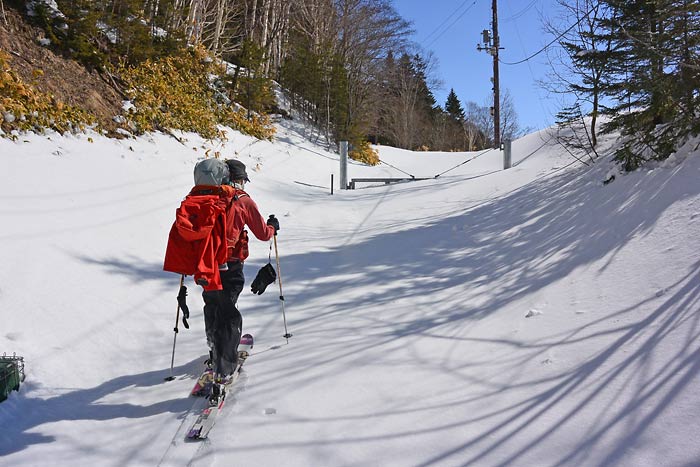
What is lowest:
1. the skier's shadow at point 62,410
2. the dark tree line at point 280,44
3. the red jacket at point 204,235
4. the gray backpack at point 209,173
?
the skier's shadow at point 62,410

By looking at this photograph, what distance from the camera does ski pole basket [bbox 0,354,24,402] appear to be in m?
3.20

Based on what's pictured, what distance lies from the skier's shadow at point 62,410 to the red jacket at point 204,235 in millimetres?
971

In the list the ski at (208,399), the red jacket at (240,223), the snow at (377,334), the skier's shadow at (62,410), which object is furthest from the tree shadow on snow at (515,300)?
the red jacket at (240,223)

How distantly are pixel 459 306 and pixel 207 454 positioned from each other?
3087 mm

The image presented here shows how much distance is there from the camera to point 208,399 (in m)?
3.37

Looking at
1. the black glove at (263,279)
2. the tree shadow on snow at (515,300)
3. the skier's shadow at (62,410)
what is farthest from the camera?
the black glove at (263,279)

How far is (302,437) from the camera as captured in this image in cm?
297

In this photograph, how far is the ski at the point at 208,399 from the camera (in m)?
3.02

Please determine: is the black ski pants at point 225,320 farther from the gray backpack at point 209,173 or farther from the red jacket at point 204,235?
the gray backpack at point 209,173

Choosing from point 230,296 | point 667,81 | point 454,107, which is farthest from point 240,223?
point 454,107

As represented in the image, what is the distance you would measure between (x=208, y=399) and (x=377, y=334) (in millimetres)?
1740

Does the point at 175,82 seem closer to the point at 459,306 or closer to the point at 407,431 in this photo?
the point at 459,306

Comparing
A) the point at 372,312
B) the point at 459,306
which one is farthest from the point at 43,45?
the point at 459,306

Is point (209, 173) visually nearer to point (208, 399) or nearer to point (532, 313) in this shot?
point (208, 399)
